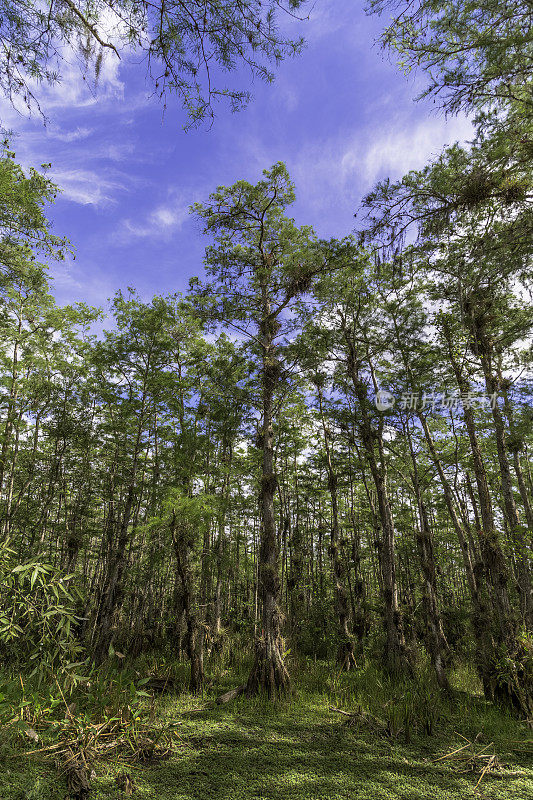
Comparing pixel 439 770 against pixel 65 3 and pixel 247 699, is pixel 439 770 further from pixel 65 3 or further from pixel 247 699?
pixel 65 3

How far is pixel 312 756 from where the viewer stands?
14.5 feet

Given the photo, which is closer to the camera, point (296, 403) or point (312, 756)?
point (312, 756)

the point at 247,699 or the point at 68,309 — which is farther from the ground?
the point at 68,309

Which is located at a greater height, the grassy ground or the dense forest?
the dense forest

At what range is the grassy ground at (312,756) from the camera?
344cm

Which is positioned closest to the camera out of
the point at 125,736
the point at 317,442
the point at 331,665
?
the point at 125,736

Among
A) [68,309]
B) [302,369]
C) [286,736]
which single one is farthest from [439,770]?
[68,309]

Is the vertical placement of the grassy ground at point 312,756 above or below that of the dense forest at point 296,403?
below

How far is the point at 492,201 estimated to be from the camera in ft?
14.5

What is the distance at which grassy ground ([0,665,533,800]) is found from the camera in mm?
3439

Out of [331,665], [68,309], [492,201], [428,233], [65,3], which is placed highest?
[68,309]

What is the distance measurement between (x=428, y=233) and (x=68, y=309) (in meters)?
9.75

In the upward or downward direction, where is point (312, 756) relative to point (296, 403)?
downward

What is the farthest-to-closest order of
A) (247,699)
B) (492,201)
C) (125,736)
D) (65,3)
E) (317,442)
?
(317,442), (247,699), (492,201), (125,736), (65,3)
